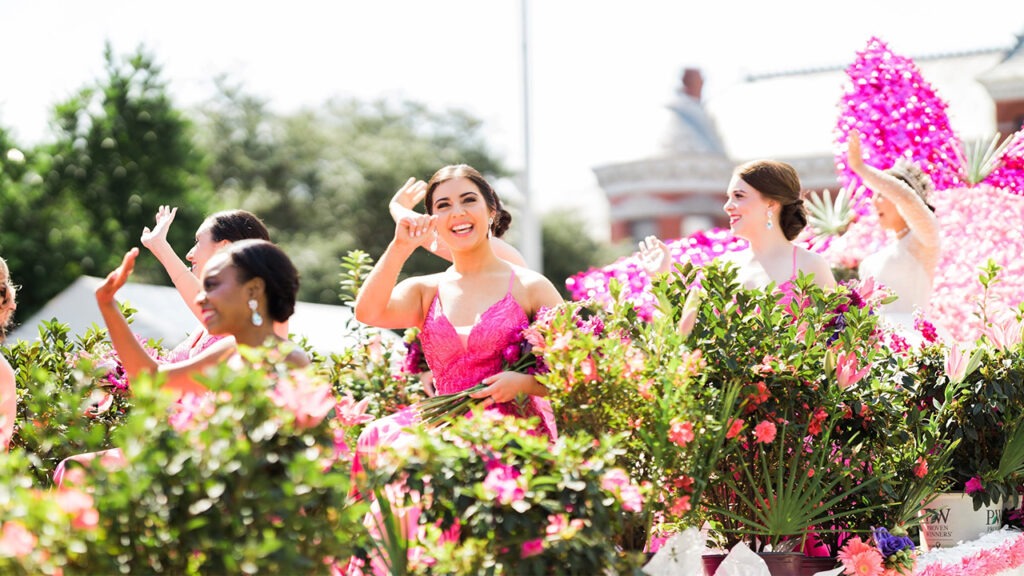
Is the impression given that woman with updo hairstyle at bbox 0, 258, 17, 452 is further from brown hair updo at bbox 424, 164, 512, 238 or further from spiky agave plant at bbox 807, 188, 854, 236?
spiky agave plant at bbox 807, 188, 854, 236

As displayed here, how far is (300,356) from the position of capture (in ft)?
11.8

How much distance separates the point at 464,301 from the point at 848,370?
5.24ft

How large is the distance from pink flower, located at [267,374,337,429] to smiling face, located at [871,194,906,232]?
5.17 meters

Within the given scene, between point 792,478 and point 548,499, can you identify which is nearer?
point 548,499

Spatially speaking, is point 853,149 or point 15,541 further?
point 853,149

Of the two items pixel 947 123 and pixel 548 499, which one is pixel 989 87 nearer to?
pixel 947 123

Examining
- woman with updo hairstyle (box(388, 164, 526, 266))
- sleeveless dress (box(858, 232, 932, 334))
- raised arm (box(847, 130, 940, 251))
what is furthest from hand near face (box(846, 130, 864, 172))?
woman with updo hairstyle (box(388, 164, 526, 266))

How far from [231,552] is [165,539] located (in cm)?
15

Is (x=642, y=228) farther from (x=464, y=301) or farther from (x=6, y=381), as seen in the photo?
(x=6, y=381)

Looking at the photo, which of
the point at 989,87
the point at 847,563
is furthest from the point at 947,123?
the point at 989,87

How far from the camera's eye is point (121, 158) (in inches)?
1065

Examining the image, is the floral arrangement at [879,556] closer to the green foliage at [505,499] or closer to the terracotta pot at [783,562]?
the terracotta pot at [783,562]

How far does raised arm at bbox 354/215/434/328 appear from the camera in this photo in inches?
181

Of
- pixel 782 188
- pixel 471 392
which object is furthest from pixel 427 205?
pixel 782 188
